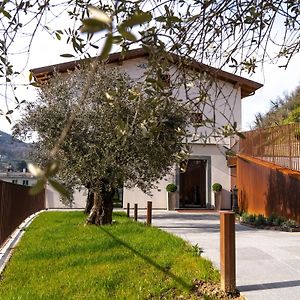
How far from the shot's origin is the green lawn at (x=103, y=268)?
5.60 meters

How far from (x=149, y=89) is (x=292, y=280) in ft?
13.4

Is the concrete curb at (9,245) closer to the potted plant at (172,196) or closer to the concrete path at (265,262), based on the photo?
the concrete path at (265,262)

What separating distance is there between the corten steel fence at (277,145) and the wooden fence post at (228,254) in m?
7.34

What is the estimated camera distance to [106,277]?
20.2 ft

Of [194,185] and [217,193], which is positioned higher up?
[194,185]

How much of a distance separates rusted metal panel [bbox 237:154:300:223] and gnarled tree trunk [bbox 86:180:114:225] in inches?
155

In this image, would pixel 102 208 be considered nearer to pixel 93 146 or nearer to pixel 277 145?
pixel 93 146

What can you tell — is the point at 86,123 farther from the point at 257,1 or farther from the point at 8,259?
the point at 257,1

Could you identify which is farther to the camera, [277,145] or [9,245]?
[277,145]

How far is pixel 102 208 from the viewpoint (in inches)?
508

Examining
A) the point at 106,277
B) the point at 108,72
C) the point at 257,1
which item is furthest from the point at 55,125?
the point at 257,1

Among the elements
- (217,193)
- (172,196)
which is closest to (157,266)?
(172,196)

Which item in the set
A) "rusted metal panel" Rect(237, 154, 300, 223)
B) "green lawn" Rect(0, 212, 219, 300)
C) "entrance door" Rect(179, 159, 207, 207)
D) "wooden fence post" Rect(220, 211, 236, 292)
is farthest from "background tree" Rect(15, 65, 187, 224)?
"entrance door" Rect(179, 159, 207, 207)

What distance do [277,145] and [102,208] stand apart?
6075 mm
